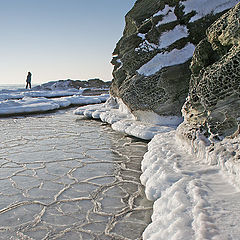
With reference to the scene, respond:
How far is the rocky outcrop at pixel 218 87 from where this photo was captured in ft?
10.7

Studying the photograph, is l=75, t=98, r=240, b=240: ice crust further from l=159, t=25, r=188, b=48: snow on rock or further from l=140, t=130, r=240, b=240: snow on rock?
l=159, t=25, r=188, b=48: snow on rock

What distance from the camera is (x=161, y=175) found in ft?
10.5

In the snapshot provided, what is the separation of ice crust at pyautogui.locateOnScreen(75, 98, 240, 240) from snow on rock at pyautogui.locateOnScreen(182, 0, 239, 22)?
343 cm

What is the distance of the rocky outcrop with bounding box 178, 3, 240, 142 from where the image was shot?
3254mm

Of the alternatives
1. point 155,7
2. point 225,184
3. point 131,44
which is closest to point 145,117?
point 131,44

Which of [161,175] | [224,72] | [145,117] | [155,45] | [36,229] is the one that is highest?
[155,45]

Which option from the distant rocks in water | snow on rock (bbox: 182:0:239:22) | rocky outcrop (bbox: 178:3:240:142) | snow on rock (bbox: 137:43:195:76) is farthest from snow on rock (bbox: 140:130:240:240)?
the distant rocks in water

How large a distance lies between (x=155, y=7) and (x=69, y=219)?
6730 millimetres

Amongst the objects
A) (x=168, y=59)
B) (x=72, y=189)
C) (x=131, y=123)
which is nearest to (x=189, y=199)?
(x=72, y=189)

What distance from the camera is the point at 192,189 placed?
→ 2.62 meters

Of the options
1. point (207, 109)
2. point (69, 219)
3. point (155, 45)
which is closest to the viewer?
point (69, 219)

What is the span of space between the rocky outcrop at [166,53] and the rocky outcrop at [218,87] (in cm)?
201

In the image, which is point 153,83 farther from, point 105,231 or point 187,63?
point 105,231

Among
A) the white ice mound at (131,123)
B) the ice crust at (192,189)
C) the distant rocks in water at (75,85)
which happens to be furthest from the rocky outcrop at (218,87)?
the distant rocks in water at (75,85)
